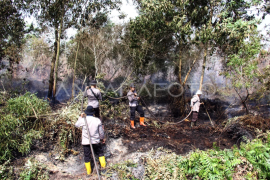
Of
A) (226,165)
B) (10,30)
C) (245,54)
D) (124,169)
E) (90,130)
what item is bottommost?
(124,169)

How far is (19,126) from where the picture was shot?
5.60 meters

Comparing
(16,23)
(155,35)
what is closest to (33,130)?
(155,35)

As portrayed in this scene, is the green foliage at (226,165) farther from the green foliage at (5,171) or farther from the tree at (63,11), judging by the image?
the tree at (63,11)

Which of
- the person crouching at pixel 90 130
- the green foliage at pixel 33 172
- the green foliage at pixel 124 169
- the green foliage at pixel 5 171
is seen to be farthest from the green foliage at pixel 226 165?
the green foliage at pixel 5 171

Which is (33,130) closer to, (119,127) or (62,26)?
(119,127)

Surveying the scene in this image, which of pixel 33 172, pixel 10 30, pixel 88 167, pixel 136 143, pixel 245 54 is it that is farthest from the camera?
pixel 10 30

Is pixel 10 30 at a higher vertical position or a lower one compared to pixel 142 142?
higher

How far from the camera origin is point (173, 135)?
7.20 m

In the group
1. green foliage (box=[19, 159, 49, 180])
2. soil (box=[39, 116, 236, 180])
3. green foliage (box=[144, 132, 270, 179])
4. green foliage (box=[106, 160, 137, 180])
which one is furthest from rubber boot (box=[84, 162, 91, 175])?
green foliage (box=[144, 132, 270, 179])

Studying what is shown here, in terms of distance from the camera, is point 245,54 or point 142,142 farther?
point 245,54

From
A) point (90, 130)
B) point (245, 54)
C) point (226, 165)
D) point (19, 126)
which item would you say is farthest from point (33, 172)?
point (245, 54)

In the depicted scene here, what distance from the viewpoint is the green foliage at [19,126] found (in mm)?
5020

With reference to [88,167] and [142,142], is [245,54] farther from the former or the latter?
[88,167]

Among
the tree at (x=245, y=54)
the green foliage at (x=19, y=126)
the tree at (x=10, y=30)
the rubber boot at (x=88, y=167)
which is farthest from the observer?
the tree at (x=10, y=30)
